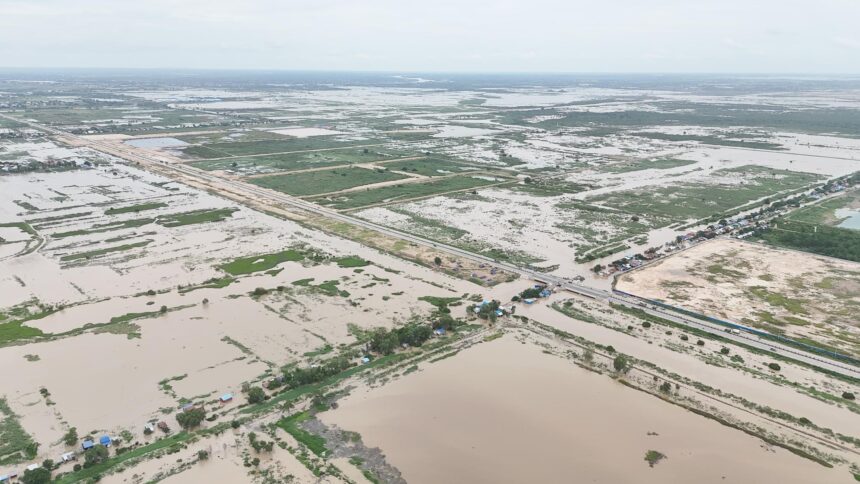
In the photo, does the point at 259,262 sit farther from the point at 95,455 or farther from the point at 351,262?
the point at 95,455

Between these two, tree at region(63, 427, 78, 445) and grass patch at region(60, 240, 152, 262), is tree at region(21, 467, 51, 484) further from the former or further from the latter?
grass patch at region(60, 240, 152, 262)

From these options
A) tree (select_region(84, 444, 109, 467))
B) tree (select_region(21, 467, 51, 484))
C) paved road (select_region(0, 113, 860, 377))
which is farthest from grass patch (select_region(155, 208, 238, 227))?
tree (select_region(21, 467, 51, 484))

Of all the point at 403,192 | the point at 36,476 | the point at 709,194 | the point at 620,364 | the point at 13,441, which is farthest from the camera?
the point at 709,194

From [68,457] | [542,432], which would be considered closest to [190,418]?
[68,457]

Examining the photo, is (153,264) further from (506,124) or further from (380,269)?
(506,124)

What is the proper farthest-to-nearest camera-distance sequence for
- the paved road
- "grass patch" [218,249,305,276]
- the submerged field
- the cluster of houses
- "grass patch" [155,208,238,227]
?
→ "grass patch" [155,208,238,227] → "grass patch" [218,249,305,276] → the submerged field → the paved road → the cluster of houses

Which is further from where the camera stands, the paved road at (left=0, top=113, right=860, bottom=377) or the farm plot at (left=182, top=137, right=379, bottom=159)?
the farm plot at (left=182, top=137, right=379, bottom=159)

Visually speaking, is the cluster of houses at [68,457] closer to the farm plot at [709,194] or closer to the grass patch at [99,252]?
the grass patch at [99,252]
